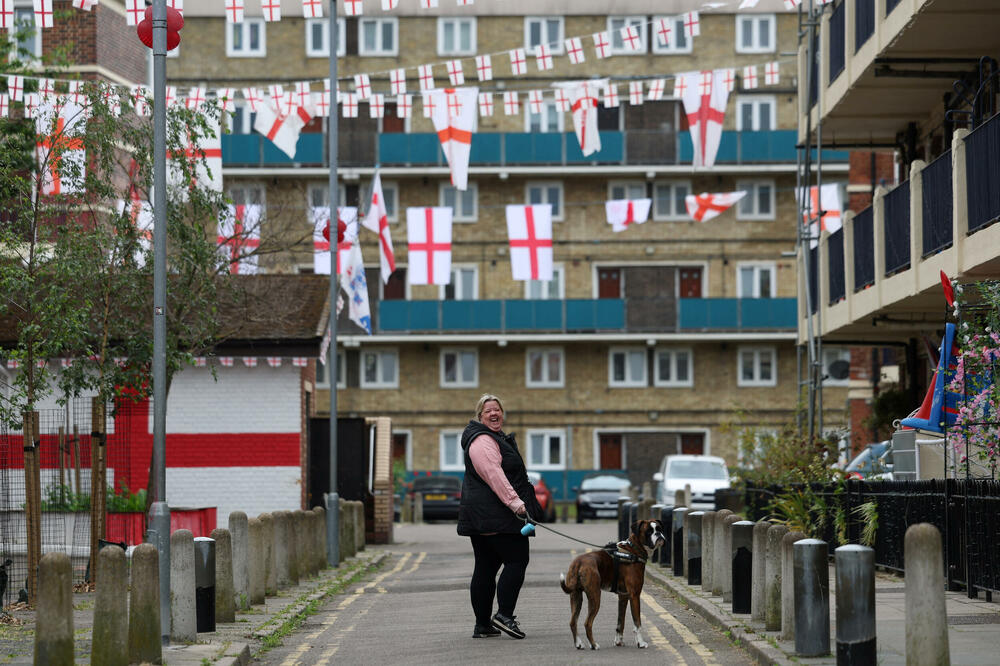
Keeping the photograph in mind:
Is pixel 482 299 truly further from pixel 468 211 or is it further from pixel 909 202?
pixel 909 202

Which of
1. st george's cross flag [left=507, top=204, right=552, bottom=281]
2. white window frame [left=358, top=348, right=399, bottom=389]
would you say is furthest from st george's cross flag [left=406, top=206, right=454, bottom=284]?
white window frame [left=358, top=348, right=399, bottom=389]

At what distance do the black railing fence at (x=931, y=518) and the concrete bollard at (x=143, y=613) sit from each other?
7.56 metres

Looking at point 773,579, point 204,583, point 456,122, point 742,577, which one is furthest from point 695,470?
point 204,583

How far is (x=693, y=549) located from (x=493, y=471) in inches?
241

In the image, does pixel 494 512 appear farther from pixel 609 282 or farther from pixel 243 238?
pixel 609 282

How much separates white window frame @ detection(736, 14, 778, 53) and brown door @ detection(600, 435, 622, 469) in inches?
563

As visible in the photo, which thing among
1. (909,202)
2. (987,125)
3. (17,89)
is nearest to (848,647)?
(987,125)

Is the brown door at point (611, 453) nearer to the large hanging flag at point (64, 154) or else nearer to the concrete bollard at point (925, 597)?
the large hanging flag at point (64, 154)

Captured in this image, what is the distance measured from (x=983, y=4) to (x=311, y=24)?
132ft

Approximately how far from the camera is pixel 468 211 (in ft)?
186

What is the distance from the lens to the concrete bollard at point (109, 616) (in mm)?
10297

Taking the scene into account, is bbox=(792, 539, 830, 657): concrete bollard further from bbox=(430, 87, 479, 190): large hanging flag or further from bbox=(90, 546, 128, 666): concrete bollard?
bbox=(430, 87, 479, 190): large hanging flag

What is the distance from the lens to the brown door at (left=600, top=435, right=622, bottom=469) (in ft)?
187

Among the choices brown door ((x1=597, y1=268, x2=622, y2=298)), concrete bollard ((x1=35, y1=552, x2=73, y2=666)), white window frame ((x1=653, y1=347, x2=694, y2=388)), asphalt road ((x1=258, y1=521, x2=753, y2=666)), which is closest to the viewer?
concrete bollard ((x1=35, y1=552, x2=73, y2=666))
